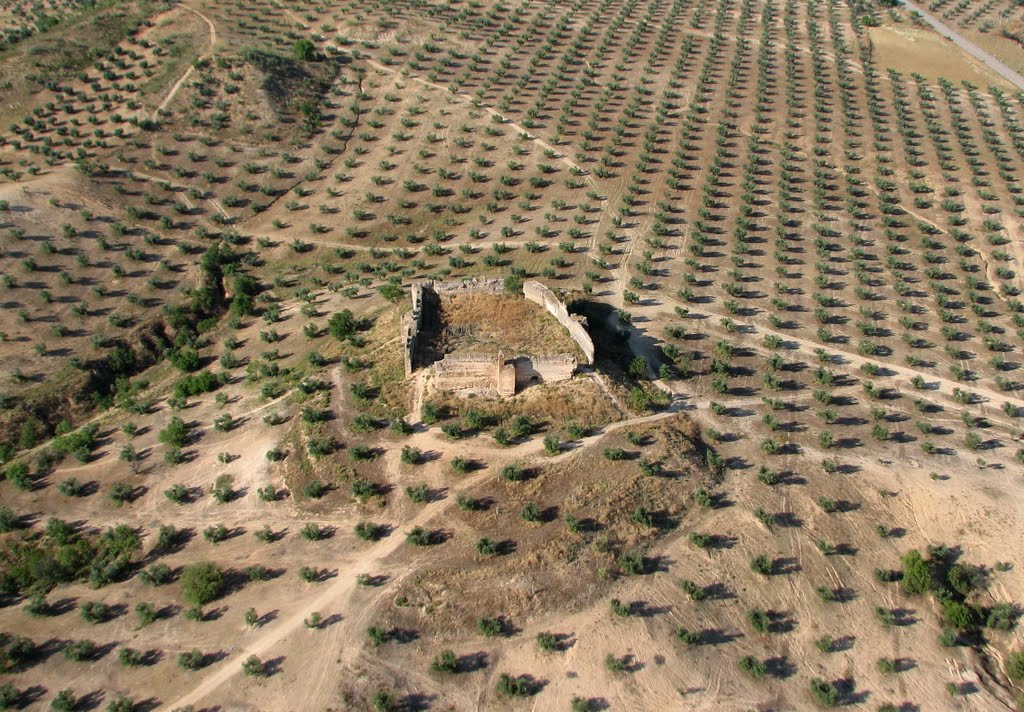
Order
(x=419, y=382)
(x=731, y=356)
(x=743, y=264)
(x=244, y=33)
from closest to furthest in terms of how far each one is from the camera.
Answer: (x=419, y=382)
(x=731, y=356)
(x=743, y=264)
(x=244, y=33)

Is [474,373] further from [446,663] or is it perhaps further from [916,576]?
[916,576]

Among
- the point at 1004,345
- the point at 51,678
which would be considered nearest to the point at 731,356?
the point at 1004,345

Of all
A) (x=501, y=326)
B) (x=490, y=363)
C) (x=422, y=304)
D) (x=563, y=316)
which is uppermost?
(x=563, y=316)

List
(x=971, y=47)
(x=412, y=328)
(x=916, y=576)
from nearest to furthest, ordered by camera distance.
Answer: (x=916, y=576) → (x=412, y=328) → (x=971, y=47)

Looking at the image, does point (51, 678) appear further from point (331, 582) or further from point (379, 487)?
point (379, 487)

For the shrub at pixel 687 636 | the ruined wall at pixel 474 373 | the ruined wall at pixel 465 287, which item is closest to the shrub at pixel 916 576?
the shrub at pixel 687 636

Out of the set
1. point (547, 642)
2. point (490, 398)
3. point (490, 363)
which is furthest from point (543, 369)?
point (547, 642)

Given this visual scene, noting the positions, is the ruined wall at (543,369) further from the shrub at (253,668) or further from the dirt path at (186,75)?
the dirt path at (186,75)
